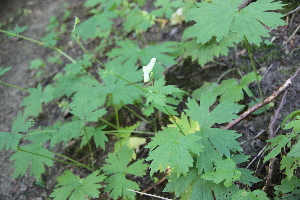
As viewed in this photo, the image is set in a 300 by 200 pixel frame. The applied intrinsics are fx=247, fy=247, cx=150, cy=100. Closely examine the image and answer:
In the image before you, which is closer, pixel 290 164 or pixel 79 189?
pixel 290 164

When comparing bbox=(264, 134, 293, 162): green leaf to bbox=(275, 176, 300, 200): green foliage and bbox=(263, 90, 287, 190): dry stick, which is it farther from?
bbox=(263, 90, 287, 190): dry stick

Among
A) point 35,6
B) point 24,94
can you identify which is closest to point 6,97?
point 24,94

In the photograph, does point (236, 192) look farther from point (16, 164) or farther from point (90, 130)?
point (16, 164)

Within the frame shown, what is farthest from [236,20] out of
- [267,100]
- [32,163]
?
[32,163]

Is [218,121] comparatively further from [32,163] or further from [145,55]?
[32,163]

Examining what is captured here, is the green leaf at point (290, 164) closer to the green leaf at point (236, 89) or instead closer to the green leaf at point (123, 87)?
the green leaf at point (236, 89)

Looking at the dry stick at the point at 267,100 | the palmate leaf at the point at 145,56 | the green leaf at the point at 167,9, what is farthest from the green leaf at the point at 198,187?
the green leaf at the point at 167,9
